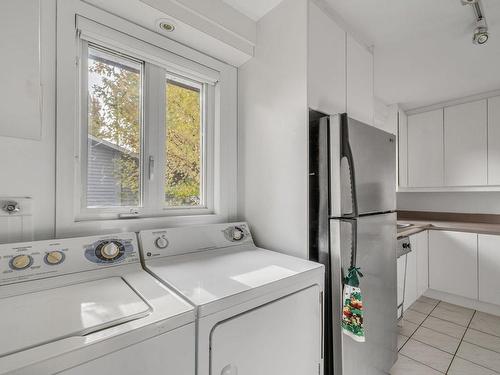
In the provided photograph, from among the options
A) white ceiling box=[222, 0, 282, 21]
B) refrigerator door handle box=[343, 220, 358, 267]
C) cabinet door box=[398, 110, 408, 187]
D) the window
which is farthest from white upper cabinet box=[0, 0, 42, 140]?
cabinet door box=[398, 110, 408, 187]

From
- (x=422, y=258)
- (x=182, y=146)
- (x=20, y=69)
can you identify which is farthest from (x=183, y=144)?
(x=422, y=258)

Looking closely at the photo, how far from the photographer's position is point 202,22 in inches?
58.7

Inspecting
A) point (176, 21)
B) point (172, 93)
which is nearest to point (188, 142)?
point (172, 93)

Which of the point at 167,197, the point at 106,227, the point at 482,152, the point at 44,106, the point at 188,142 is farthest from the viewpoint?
the point at 482,152

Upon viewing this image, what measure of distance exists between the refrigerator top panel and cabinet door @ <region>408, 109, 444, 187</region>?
2.23m

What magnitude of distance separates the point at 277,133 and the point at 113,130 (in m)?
1.00

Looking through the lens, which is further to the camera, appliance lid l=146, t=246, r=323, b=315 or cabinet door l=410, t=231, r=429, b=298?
cabinet door l=410, t=231, r=429, b=298

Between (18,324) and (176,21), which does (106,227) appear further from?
(176,21)

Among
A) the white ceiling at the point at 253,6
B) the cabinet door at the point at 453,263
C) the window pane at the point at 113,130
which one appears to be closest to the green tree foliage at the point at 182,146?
the window pane at the point at 113,130

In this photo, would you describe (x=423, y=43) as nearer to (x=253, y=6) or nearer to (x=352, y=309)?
(x=253, y=6)

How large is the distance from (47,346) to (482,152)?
4.09m

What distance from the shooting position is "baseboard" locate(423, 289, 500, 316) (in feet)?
8.57

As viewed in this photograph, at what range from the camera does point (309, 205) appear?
1.42 m

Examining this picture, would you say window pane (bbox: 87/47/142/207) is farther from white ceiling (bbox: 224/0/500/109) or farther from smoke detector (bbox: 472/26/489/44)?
smoke detector (bbox: 472/26/489/44)
